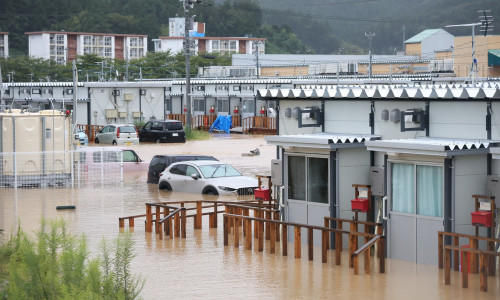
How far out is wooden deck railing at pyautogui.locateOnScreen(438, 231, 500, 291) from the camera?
1691 centimetres

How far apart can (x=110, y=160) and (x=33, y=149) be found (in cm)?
609

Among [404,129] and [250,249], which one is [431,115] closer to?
[404,129]

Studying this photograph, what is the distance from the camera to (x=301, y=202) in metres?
22.0

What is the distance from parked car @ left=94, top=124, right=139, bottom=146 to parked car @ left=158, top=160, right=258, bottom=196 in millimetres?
23003

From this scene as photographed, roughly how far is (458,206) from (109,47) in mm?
157080

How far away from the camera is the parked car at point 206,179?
31.0 metres

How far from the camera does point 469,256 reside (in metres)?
18.1

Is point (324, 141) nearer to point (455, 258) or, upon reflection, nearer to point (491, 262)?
point (455, 258)

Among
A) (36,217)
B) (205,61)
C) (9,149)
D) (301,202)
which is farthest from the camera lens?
(205,61)

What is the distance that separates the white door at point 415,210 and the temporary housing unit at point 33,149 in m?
17.4

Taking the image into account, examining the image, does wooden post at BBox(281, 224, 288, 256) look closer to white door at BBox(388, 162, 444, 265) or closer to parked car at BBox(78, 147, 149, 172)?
white door at BBox(388, 162, 444, 265)

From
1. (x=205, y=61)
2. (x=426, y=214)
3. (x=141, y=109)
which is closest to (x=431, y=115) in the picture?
(x=426, y=214)

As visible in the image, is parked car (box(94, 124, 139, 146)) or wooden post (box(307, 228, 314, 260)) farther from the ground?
parked car (box(94, 124, 139, 146))

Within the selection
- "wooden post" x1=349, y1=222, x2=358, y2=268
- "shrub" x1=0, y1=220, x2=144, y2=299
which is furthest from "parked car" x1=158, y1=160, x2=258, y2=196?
"shrub" x1=0, y1=220, x2=144, y2=299
